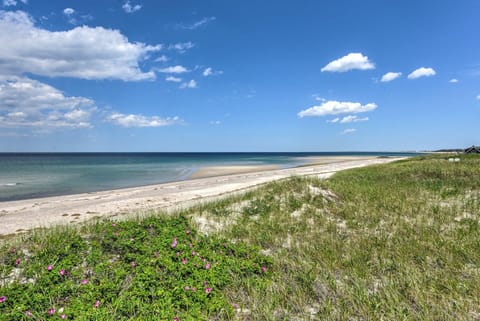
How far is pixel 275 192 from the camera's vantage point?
10.8 m

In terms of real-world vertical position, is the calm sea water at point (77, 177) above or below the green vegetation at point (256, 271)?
below

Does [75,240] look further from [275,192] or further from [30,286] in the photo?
[275,192]

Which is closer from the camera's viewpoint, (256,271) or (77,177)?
(256,271)

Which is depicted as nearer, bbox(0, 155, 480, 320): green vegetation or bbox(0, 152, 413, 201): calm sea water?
bbox(0, 155, 480, 320): green vegetation

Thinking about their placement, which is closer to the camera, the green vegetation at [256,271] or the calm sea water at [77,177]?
the green vegetation at [256,271]

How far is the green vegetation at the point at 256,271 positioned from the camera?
338 centimetres

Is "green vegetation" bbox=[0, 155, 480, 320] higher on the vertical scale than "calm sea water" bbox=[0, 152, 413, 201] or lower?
higher

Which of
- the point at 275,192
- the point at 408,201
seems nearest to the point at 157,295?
the point at 275,192

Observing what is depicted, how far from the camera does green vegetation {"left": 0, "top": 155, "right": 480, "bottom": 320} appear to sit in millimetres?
3375

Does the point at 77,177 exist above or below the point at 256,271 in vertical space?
below

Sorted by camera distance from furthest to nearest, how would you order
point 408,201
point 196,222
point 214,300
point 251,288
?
point 408,201 → point 196,222 → point 251,288 → point 214,300

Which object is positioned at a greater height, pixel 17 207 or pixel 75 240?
pixel 75 240

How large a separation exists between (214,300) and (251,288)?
2.22ft

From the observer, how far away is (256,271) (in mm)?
4566
